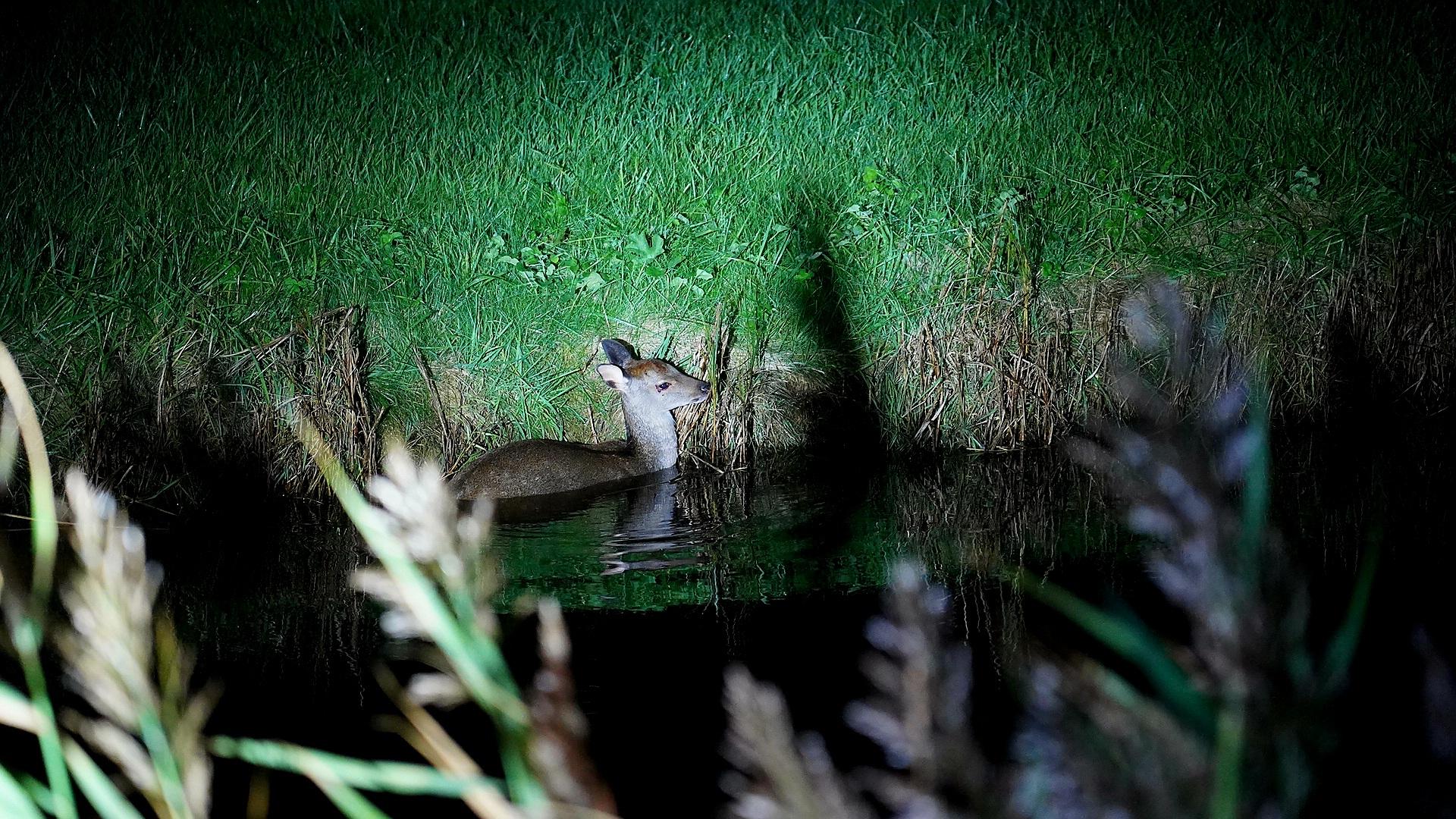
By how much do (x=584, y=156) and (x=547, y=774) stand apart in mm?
7147

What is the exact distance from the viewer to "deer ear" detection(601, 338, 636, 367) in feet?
23.2

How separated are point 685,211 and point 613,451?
169 cm

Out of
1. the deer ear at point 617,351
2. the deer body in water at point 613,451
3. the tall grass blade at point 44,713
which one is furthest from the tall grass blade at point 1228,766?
the deer ear at point 617,351

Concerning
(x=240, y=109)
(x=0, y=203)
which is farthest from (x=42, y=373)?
(x=240, y=109)

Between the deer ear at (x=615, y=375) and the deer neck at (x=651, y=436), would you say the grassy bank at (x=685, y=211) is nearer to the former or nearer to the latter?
the deer neck at (x=651, y=436)

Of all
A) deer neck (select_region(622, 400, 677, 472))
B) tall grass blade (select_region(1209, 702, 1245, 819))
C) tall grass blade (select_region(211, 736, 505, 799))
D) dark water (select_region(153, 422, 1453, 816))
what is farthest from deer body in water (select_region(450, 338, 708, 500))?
tall grass blade (select_region(1209, 702, 1245, 819))

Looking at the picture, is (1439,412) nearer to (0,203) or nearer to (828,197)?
(828,197)

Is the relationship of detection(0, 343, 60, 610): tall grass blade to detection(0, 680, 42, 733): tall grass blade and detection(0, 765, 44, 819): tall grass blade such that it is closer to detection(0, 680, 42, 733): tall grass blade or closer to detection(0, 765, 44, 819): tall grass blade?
detection(0, 680, 42, 733): tall grass blade

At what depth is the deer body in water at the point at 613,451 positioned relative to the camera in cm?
645

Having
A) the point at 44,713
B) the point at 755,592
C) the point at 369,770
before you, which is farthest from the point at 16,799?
A: the point at 755,592

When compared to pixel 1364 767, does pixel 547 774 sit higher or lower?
higher

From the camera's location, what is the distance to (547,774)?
140 cm

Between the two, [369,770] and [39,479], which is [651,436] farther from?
[369,770]

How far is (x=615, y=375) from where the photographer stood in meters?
6.96
